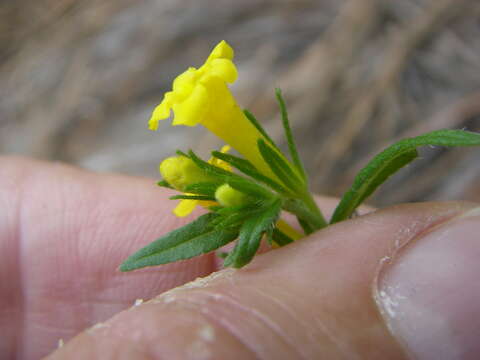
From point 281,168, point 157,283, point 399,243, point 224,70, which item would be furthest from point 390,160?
point 157,283

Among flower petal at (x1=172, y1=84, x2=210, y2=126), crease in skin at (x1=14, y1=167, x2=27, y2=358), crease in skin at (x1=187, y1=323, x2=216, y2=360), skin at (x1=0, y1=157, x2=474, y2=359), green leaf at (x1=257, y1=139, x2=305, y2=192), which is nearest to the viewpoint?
crease in skin at (x1=187, y1=323, x2=216, y2=360)

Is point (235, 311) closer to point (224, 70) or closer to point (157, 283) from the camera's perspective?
point (224, 70)

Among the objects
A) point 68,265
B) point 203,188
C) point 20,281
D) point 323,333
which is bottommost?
point 20,281

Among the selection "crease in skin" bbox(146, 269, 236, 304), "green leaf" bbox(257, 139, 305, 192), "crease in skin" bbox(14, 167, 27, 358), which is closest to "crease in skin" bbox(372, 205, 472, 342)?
"green leaf" bbox(257, 139, 305, 192)

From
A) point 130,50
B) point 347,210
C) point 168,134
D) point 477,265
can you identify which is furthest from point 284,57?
point 477,265

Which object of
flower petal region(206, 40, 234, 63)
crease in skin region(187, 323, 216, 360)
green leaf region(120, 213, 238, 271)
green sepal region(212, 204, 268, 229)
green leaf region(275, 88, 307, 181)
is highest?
flower petal region(206, 40, 234, 63)

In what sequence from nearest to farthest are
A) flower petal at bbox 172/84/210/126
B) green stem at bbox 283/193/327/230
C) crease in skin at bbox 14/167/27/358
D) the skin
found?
1. the skin
2. flower petal at bbox 172/84/210/126
3. green stem at bbox 283/193/327/230
4. crease in skin at bbox 14/167/27/358

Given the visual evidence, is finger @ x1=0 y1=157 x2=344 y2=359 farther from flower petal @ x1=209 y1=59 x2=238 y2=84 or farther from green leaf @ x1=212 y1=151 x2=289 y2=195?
flower petal @ x1=209 y1=59 x2=238 y2=84
